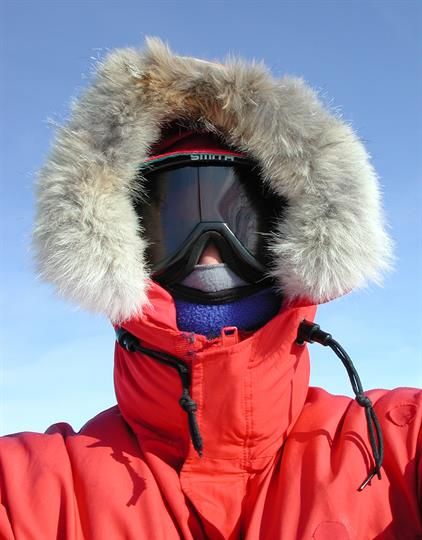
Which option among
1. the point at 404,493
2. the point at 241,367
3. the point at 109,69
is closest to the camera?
the point at 404,493

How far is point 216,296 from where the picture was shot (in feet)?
6.04

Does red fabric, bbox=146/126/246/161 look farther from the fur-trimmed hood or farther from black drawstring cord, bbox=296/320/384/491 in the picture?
black drawstring cord, bbox=296/320/384/491

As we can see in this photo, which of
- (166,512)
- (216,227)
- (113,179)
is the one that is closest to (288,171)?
(216,227)

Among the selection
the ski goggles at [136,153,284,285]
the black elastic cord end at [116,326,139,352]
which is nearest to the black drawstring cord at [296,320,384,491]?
the ski goggles at [136,153,284,285]

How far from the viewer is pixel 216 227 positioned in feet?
6.11

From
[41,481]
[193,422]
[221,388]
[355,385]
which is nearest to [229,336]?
[221,388]

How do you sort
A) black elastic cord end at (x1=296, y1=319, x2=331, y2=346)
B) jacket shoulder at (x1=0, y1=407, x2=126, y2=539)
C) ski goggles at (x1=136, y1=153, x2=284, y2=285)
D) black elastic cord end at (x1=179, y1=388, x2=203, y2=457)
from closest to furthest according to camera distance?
jacket shoulder at (x1=0, y1=407, x2=126, y2=539) → black elastic cord end at (x1=179, y1=388, x2=203, y2=457) → black elastic cord end at (x1=296, y1=319, x2=331, y2=346) → ski goggles at (x1=136, y1=153, x2=284, y2=285)

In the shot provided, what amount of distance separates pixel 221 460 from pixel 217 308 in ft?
1.42

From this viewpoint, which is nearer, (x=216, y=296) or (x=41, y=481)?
(x=41, y=481)

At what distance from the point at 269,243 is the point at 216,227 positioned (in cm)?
17

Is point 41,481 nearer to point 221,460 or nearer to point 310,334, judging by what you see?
point 221,460

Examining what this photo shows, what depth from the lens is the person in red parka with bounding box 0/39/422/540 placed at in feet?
5.17

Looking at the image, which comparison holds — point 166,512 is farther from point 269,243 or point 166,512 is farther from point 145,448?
point 269,243

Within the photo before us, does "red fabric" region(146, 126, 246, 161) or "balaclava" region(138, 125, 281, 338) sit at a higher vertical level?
"red fabric" region(146, 126, 246, 161)
